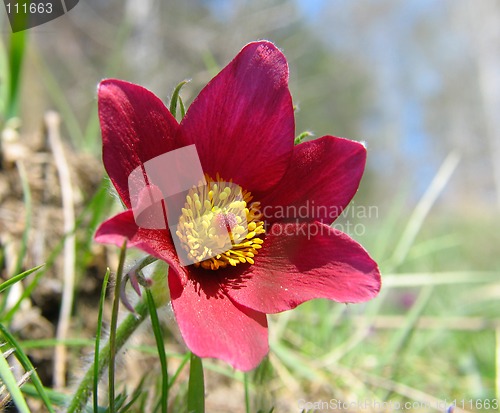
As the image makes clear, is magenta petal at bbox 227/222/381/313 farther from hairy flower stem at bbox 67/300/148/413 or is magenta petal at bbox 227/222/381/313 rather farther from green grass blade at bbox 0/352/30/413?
green grass blade at bbox 0/352/30/413

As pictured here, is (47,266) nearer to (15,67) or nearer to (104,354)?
(104,354)

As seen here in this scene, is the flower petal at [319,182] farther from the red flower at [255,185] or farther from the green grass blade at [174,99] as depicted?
the green grass blade at [174,99]

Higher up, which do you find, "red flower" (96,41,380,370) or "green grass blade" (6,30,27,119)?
"green grass blade" (6,30,27,119)

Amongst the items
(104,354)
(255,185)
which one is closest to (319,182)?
(255,185)

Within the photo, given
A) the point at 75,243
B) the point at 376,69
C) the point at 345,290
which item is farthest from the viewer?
the point at 376,69

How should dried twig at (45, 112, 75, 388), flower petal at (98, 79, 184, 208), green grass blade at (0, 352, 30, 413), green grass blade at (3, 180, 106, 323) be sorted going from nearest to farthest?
green grass blade at (0, 352, 30, 413)
flower petal at (98, 79, 184, 208)
green grass blade at (3, 180, 106, 323)
dried twig at (45, 112, 75, 388)

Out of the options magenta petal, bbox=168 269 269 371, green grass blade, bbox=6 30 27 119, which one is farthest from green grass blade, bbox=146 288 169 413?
green grass blade, bbox=6 30 27 119

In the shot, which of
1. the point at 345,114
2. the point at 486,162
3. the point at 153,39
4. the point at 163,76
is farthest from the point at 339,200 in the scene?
the point at 486,162

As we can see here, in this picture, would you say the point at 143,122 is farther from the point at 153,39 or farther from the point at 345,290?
the point at 153,39
